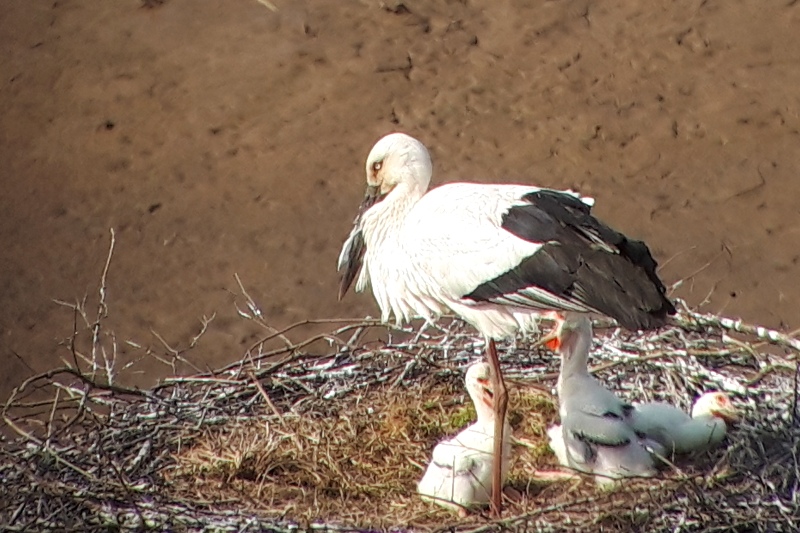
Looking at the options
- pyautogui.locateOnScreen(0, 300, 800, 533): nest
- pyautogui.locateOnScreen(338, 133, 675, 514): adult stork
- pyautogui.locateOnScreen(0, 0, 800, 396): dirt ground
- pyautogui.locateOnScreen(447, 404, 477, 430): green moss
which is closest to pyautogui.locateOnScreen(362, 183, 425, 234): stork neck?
pyautogui.locateOnScreen(338, 133, 675, 514): adult stork

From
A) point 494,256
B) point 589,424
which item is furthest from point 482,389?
point 494,256

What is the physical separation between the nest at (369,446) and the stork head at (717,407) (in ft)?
0.18

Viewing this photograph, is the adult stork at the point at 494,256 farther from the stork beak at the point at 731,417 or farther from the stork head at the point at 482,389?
the stork beak at the point at 731,417

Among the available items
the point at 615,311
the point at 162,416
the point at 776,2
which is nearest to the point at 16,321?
the point at 162,416

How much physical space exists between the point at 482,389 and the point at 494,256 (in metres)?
0.52

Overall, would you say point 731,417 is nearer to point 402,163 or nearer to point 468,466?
point 468,466

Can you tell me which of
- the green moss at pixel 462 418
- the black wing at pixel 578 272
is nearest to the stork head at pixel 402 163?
the black wing at pixel 578 272

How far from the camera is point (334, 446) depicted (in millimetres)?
6020

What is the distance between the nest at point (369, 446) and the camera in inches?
207

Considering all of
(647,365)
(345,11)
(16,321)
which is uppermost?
(647,365)

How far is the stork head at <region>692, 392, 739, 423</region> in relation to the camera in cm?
565

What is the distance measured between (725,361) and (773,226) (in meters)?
2.23

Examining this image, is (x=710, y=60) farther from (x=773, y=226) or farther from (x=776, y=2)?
(x=773, y=226)

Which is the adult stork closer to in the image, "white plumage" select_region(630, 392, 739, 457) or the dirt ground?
"white plumage" select_region(630, 392, 739, 457)
